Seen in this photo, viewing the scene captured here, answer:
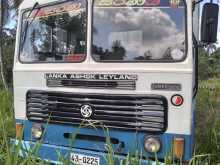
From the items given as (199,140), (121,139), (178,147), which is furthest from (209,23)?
(199,140)

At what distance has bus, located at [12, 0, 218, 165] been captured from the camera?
17.7ft

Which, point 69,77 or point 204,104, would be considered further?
point 204,104

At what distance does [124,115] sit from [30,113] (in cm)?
139

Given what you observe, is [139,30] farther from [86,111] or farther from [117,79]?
[86,111]

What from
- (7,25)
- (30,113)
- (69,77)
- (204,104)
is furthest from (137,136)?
(7,25)

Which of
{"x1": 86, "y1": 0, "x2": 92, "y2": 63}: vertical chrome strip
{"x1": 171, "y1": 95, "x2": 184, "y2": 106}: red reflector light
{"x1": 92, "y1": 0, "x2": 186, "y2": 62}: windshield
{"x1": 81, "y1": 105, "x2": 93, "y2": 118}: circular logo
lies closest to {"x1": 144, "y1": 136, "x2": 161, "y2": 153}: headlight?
{"x1": 171, "y1": 95, "x2": 184, "y2": 106}: red reflector light

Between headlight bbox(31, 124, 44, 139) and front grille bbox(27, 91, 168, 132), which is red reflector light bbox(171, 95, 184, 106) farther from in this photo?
headlight bbox(31, 124, 44, 139)

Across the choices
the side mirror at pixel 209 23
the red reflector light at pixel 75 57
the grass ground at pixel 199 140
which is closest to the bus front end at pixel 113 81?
the red reflector light at pixel 75 57

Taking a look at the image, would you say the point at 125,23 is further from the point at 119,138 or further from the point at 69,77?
the point at 119,138

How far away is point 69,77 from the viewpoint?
5922mm

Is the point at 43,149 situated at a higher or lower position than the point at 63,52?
lower

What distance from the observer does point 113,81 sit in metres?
5.62

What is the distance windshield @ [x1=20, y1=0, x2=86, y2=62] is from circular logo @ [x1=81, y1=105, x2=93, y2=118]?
0.57m

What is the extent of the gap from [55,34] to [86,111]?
1173mm
